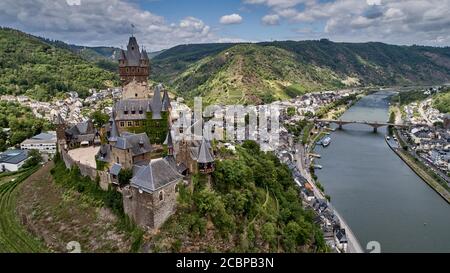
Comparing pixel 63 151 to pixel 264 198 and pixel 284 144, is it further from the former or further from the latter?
pixel 284 144

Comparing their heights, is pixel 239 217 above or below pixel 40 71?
below

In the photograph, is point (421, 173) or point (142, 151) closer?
point (142, 151)

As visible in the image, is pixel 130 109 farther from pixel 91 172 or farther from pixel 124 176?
pixel 124 176

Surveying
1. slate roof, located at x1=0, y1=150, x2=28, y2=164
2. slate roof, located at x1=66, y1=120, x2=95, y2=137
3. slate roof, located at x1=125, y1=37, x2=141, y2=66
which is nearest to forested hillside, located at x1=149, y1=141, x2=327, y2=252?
slate roof, located at x1=125, y1=37, x2=141, y2=66

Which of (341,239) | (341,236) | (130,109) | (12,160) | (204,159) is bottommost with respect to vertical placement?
(341,239)

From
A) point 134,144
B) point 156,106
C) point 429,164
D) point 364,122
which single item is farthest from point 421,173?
point 134,144

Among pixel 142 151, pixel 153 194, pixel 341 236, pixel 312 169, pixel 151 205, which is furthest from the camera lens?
pixel 312 169

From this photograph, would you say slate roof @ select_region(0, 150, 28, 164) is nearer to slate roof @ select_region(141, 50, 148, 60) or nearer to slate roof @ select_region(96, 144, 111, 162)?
slate roof @ select_region(141, 50, 148, 60)

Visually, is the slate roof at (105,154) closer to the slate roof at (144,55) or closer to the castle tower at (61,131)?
the castle tower at (61,131)
